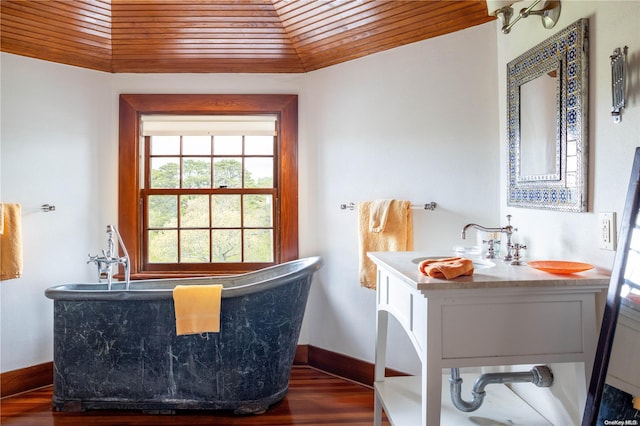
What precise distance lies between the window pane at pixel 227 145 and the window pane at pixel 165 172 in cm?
29

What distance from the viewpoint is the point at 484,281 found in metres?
1.29

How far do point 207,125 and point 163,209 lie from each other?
0.66 m

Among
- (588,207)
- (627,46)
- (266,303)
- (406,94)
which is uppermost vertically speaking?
(406,94)

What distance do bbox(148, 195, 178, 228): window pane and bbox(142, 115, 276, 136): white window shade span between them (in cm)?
44

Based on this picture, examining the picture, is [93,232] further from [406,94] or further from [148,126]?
[406,94]

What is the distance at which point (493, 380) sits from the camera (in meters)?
1.56

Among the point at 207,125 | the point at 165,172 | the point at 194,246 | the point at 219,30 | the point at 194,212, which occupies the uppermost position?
the point at 219,30

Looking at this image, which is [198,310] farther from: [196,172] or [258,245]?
[196,172]

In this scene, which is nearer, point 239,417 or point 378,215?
point 239,417

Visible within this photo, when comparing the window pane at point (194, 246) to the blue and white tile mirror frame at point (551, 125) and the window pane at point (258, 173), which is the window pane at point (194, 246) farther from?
the blue and white tile mirror frame at point (551, 125)

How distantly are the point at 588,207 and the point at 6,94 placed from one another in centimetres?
311

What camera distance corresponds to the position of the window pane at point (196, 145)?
3016mm

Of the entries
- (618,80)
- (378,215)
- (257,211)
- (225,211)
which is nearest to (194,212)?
(225,211)

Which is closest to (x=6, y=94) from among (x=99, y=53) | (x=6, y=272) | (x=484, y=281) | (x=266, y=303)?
(x=99, y=53)
